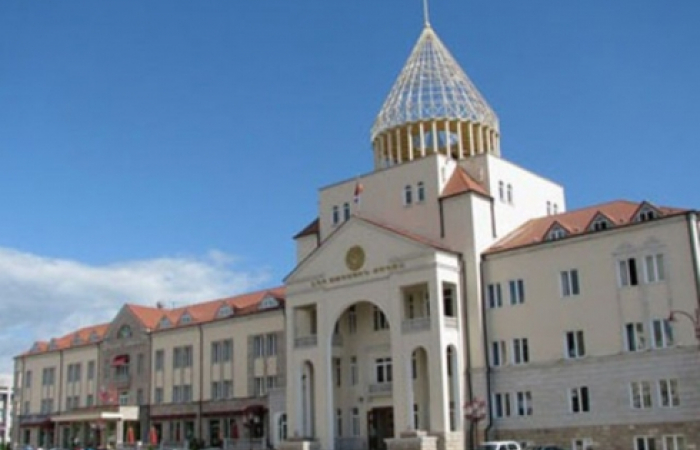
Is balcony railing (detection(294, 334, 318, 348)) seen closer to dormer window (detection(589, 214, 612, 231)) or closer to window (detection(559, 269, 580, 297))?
window (detection(559, 269, 580, 297))

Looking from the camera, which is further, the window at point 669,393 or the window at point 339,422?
the window at point 339,422

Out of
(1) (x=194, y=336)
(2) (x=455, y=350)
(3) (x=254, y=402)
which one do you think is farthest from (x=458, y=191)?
(1) (x=194, y=336)

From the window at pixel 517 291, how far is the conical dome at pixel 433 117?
11.0 metres

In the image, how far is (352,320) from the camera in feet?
180

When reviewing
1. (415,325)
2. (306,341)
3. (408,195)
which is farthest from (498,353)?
(306,341)

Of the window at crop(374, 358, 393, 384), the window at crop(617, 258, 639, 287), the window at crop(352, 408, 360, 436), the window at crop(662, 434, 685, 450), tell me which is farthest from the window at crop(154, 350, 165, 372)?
the window at crop(662, 434, 685, 450)

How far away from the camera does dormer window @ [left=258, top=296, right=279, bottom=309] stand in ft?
209

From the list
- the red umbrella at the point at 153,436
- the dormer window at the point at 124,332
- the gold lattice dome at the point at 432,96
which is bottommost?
the red umbrella at the point at 153,436

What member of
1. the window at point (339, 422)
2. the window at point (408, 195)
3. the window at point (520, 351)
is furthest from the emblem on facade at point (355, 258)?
the window at point (520, 351)

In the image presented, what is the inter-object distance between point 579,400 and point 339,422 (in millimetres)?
15715

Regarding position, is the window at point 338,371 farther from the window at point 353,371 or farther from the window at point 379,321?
the window at point 379,321

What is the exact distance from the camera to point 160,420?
69.1m

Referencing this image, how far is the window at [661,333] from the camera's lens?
41.5 meters

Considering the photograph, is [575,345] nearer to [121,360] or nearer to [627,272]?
[627,272]
